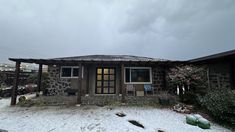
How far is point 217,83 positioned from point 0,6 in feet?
54.0

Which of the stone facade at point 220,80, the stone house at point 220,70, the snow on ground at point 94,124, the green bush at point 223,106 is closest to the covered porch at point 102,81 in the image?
the stone house at point 220,70

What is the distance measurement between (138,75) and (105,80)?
238 centimetres

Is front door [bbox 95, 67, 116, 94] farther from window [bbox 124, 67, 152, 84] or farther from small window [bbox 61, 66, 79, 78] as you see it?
small window [bbox 61, 66, 79, 78]

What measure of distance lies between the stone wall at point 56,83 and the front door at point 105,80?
201 centimetres

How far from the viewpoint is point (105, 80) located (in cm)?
855

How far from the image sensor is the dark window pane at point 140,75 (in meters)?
8.56

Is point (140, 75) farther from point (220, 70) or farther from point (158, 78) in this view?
point (220, 70)

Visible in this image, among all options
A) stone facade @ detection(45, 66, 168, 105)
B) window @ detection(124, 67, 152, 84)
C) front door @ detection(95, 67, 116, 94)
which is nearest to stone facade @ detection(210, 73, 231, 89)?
stone facade @ detection(45, 66, 168, 105)

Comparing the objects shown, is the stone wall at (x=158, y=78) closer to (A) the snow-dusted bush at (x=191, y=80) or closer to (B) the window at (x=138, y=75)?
(B) the window at (x=138, y=75)

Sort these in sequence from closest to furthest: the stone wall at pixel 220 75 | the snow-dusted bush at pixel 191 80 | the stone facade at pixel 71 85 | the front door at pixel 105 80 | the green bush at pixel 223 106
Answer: the green bush at pixel 223 106
the stone wall at pixel 220 75
the snow-dusted bush at pixel 191 80
the stone facade at pixel 71 85
the front door at pixel 105 80

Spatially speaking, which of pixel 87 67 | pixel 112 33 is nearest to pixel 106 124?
pixel 87 67

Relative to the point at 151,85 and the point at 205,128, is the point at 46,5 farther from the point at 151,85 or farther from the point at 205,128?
the point at 205,128

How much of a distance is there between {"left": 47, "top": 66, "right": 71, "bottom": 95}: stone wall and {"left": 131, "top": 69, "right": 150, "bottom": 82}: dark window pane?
4478 mm

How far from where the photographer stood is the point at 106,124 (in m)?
4.02
